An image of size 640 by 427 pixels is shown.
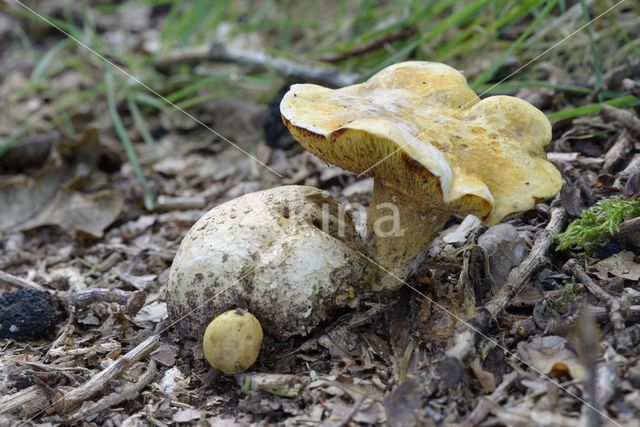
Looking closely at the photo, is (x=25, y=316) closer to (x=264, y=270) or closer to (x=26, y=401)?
(x=26, y=401)

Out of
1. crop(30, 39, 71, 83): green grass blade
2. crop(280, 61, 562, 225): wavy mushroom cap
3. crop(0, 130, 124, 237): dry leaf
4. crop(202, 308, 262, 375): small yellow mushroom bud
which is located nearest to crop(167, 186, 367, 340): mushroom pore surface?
crop(202, 308, 262, 375): small yellow mushroom bud

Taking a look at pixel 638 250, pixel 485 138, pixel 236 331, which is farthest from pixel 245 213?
pixel 638 250

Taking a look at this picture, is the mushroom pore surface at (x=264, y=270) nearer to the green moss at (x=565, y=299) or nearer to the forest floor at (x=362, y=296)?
the forest floor at (x=362, y=296)

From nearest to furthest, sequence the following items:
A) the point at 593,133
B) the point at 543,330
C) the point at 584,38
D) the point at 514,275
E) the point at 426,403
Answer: the point at 426,403 → the point at 543,330 → the point at 514,275 → the point at 593,133 → the point at 584,38

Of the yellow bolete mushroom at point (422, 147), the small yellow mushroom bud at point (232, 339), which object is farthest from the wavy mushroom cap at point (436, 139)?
the small yellow mushroom bud at point (232, 339)

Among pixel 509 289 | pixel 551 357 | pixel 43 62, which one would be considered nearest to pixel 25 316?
pixel 509 289

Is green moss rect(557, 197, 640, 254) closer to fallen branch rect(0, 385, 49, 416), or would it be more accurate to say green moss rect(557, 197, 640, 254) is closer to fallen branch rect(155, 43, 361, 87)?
fallen branch rect(155, 43, 361, 87)

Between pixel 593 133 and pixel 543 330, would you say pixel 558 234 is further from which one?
pixel 593 133
